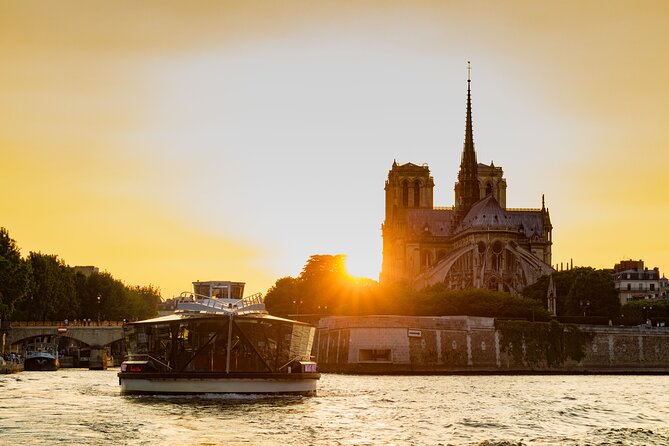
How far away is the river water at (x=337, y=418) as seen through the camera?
115 feet

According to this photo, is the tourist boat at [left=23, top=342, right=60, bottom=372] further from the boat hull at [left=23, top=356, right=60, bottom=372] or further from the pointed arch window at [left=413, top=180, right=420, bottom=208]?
the pointed arch window at [left=413, top=180, right=420, bottom=208]

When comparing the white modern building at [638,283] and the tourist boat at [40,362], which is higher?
the white modern building at [638,283]

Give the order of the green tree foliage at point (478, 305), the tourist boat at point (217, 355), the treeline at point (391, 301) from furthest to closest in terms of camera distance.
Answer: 1. the treeline at point (391, 301)
2. the green tree foliage at point (478, 305)
3. the tourist boat at point (217, 355)

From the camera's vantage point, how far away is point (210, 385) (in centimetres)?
4894

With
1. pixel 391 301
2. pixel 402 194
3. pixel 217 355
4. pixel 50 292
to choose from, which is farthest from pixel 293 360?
pixel 402 194

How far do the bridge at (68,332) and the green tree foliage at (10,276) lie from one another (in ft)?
52.7

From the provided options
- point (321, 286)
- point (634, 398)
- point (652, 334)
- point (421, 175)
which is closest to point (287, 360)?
point (634, 398)

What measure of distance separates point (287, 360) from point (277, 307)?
353 feet

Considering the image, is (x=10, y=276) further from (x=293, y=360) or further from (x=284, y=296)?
(x=284, y=296)

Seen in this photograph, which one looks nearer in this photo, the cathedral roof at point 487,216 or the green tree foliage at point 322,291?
the green tree foliage at point 322,291

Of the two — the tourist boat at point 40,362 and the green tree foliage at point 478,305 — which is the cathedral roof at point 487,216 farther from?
the tourist boat at point 40,362

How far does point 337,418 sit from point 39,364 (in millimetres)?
57645

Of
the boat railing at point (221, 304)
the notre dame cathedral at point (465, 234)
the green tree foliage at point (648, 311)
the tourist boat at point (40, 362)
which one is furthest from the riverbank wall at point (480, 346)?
the notre dame cathedral at point (465, 234)

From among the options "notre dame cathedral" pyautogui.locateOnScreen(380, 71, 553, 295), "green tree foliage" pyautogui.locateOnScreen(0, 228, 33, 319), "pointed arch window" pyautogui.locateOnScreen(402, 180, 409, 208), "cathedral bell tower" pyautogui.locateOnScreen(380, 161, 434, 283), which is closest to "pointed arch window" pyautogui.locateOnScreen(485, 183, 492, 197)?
"notre dame cathedral" pyautogui.locateOnScreen(380, 71, 553, 295)
